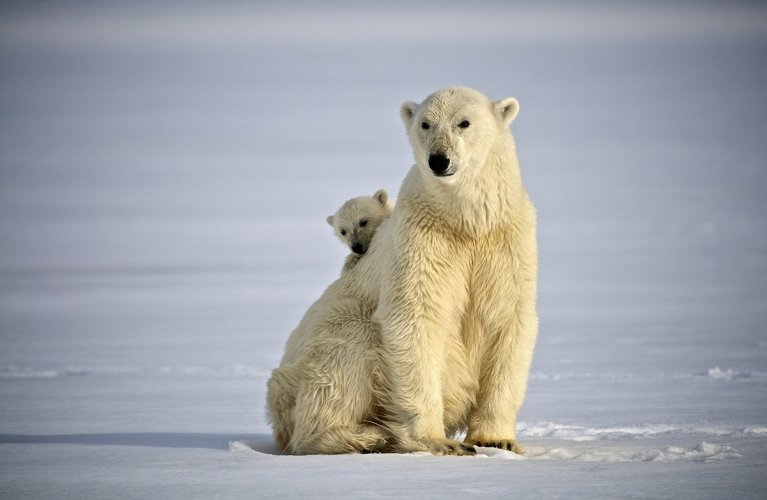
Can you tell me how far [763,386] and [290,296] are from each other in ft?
47.8

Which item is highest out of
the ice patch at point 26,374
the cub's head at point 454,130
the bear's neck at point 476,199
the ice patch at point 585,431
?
the cub's head at point 454,130

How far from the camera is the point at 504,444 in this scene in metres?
4.80

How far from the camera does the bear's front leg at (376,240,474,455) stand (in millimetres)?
4734

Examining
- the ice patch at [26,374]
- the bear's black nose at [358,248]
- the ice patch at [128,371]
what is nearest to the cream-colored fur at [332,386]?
the bear's black nose at [358,248]

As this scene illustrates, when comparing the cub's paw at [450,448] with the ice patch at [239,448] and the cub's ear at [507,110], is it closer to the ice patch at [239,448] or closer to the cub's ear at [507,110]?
the ice patch at [239,448]

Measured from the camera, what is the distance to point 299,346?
529cm

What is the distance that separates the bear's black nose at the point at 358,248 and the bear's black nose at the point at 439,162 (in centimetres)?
158

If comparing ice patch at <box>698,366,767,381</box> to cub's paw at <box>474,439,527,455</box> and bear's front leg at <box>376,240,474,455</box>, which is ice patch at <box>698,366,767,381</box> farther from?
bear's front leg at <box>376,240,474,455</box>

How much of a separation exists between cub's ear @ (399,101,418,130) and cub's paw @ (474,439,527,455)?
5.77 ft

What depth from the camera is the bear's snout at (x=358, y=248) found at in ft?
20.1

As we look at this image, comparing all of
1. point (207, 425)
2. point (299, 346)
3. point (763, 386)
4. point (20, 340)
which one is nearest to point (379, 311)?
point (299, 346)

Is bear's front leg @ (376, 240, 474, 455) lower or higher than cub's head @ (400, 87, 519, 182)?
lower

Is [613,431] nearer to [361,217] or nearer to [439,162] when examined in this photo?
[439,162]

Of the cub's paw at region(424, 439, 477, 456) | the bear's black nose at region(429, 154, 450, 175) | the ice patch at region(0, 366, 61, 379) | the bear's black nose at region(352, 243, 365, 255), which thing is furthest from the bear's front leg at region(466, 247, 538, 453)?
the ice patch at region(0, 366, 61, 379)
